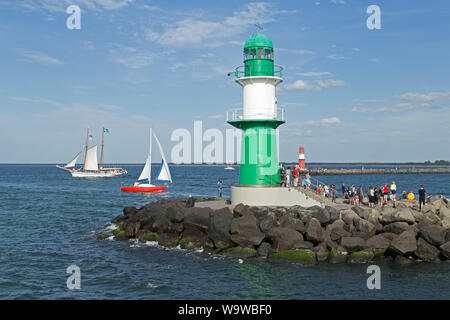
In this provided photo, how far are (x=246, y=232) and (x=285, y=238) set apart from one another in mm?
1863

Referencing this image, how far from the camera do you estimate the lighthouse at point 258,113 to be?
74.6 ft

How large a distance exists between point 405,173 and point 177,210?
395 feet

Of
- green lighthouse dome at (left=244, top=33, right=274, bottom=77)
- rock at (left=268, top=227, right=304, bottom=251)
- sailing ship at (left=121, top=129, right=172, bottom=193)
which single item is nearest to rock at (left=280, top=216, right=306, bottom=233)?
rock at (left=268, top=227, right=304, bottom=251)

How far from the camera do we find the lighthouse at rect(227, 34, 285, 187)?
22.7 m

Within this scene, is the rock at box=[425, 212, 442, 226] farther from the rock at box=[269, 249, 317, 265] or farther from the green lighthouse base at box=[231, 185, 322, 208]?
the rock at box=[269, 249, 317, 265]

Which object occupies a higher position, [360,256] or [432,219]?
[432,219]

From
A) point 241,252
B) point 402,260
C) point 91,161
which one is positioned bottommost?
point 402,260

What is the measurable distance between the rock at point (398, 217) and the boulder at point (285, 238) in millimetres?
4226

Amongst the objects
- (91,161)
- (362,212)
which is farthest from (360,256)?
(91,161)

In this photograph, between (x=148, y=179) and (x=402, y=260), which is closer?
(x=402, y=260)

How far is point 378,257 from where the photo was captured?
57.6ft

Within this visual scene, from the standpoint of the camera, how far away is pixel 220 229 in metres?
19.0

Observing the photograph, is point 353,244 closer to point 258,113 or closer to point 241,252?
point 241,252

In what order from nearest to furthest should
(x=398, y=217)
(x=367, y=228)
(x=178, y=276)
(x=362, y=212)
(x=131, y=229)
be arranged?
1. (x=178, y=276)
2. (x=367, y=228)
3. (x=398, y=217)
4. (x=362, y=212)
5. (x=131, y=229)
